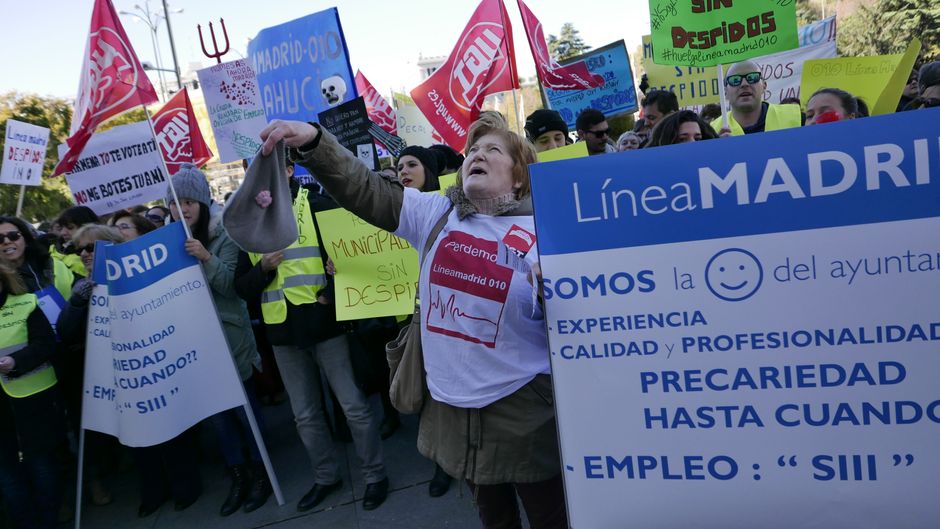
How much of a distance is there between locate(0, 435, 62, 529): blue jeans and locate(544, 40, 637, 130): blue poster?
5.22 meters

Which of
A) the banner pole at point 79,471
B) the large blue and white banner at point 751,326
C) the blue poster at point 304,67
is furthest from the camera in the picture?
the blue poster at point 304,67

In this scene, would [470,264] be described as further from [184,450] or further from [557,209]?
[184,450]

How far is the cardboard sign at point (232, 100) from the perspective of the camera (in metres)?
5.61

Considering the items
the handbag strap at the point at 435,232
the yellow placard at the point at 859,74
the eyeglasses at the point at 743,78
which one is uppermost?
the eyeglasses at the point at 743,78

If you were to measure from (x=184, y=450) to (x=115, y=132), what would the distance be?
2.43m

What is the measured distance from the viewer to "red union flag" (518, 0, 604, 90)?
5.23 m

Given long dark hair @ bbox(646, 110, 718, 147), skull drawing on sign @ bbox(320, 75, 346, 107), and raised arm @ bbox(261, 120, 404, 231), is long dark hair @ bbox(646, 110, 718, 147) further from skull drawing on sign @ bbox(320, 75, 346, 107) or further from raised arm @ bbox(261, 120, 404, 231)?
skull drawing on sign @ bbox(320, 75, 346, 107)

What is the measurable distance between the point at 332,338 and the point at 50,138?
1613cm

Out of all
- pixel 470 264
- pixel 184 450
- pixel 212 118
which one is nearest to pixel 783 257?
pixel 470 264

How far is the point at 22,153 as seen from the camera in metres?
6.13

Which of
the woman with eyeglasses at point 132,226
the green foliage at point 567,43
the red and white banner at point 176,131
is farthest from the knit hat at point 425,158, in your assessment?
the green foliage at point 567,43

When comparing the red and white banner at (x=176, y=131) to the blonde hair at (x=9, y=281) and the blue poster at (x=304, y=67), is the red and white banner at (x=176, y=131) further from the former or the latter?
the blonde hair at (x=9, y=281)

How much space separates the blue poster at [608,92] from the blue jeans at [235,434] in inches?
169

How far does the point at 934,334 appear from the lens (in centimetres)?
141
